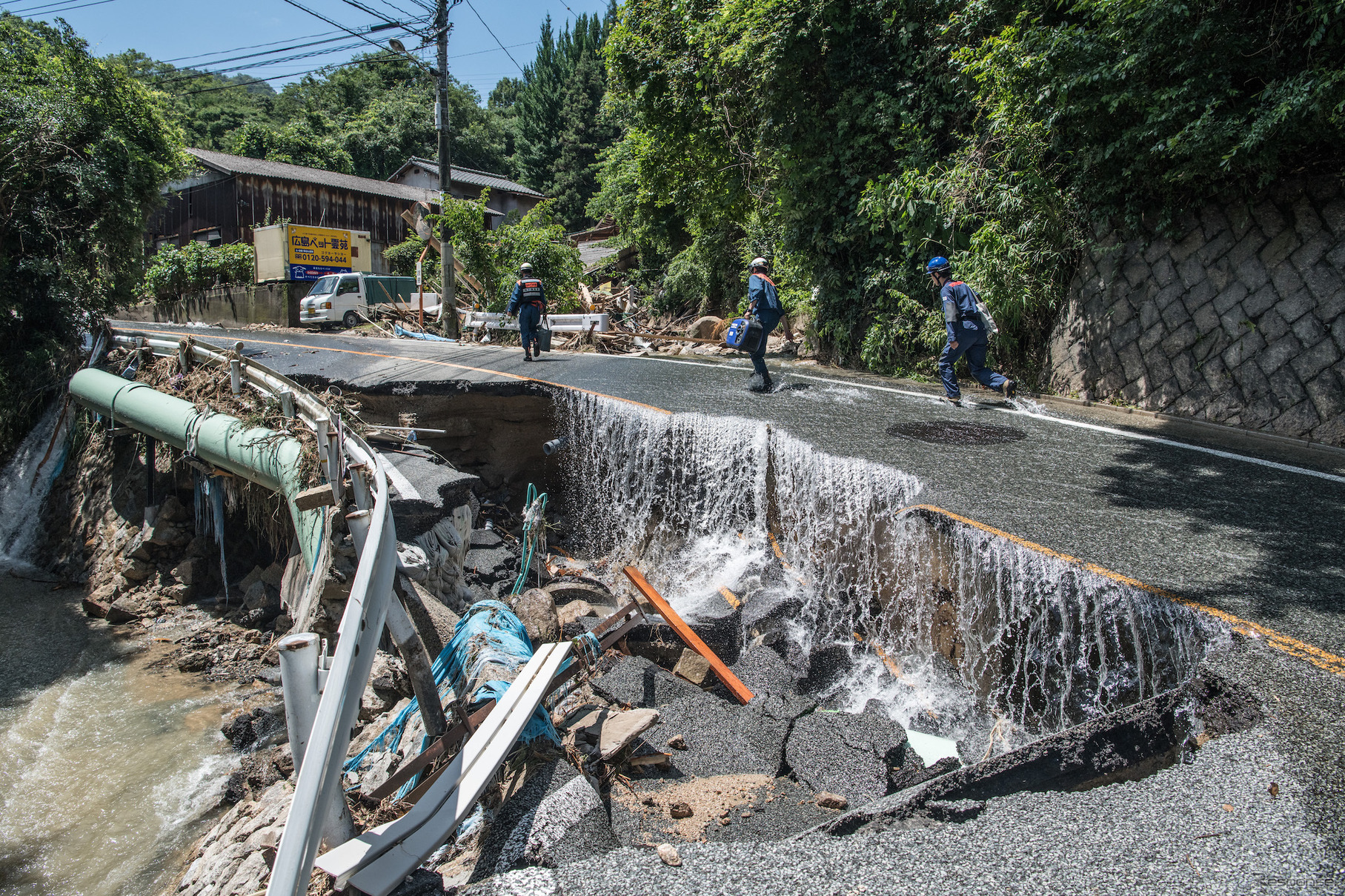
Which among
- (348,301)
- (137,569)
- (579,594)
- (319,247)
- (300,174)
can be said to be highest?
(300,174)

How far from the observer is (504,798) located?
3.27m

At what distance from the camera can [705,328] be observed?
1717 centimetres

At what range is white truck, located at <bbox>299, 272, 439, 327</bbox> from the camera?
21016 mm

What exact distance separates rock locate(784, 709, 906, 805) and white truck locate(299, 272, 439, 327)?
19.0m

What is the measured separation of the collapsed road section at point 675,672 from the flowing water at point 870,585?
0.07 feet

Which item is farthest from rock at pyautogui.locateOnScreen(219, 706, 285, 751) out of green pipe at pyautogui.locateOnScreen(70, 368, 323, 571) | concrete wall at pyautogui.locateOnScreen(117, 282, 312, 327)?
concrete wall at pyautogui.locateOnScreen(117, 282, 312, 327)

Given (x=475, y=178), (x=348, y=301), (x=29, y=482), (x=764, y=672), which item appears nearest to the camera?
(x=764, y=672)

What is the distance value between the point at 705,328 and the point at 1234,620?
14520mm

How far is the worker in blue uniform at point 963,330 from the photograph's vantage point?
25.8ft

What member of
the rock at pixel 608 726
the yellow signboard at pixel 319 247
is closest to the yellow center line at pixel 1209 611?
the rock at pixel 608 726

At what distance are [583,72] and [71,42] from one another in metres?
36.2

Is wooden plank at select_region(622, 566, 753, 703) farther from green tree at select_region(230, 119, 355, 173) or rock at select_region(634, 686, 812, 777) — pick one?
green tree at select_region(230, 119, 355, 173)

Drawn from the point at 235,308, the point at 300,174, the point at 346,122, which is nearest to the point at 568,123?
the point at 346,122

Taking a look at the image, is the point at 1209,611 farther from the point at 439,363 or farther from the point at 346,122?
the point at 346,122
